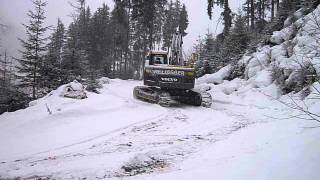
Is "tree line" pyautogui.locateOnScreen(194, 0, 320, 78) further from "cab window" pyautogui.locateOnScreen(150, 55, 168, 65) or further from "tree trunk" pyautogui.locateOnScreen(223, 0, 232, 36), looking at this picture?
"cab window" pyautogui.locateOnScreen(150, 55, 168, 65)

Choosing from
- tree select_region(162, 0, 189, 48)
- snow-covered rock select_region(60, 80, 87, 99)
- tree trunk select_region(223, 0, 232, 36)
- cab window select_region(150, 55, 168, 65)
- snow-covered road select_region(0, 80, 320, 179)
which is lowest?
snow-covered road select_region(0, 80, 320, 179)

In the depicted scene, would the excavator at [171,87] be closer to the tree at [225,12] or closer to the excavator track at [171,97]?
the excavator track at [171,97]

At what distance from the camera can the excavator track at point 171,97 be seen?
48.3 feet

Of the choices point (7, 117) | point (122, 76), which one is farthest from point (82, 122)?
point (122, 76)

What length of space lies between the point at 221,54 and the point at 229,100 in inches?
381

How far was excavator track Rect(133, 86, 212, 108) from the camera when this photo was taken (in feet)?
48.3

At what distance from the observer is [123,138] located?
8844mm

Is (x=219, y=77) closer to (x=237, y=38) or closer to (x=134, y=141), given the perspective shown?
(x=237, y=38)

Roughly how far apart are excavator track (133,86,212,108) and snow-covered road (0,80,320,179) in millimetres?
1403

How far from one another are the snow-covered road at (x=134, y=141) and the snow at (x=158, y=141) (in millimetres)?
20

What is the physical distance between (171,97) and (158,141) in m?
7.13

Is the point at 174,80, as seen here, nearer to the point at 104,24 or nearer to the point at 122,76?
the point at 122,76

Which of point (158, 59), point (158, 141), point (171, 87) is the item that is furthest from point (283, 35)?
point (158, 141)

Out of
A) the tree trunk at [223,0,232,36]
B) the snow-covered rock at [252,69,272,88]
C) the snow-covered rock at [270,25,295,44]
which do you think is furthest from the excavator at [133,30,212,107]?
the tree trunk at [223,0,232,36]
